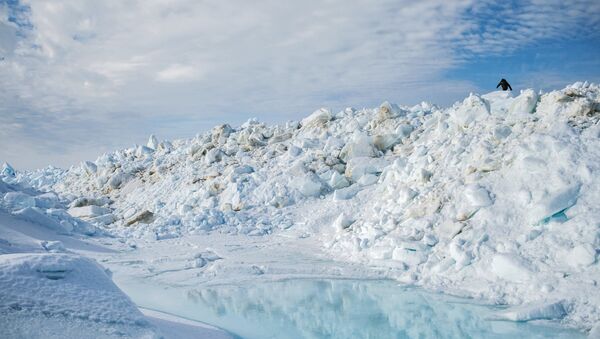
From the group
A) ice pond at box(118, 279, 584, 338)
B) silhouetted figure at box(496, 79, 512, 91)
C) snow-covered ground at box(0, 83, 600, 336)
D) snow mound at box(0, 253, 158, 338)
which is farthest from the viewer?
silhouetted figure at box(496, 79, 512, 91)

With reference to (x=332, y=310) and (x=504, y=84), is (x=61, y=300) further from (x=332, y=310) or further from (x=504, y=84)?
(x=504, y=84)

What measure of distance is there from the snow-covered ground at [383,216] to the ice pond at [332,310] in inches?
11.8

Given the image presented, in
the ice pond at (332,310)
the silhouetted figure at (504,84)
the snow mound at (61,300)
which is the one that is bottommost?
the ice pond at (332,310)

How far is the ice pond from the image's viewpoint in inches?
172

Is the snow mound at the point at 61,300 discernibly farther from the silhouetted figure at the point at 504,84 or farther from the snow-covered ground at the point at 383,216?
the silhouetted figure at the point at 504,84

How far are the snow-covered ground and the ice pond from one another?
0.98 feet

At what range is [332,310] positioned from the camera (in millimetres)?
5117

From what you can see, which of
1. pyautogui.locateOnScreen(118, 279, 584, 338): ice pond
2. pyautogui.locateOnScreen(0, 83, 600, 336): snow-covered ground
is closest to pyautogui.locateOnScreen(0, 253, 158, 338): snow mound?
pyautogui.locateOnScreen(0, 83, 600, 336): snow-covered ground

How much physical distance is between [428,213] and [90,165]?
1700cm

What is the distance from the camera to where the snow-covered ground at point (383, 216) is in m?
4.96

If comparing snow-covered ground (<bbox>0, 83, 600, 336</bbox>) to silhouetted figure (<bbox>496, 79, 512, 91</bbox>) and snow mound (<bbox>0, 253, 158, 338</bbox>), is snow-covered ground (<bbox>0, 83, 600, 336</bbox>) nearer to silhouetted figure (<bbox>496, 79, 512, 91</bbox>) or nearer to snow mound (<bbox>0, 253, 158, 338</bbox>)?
snow mound (<bbox>0, 253, 158, 338</bbox>)

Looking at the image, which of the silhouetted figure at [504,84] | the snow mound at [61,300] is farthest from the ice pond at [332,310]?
the silhouetted figure at [504,84]

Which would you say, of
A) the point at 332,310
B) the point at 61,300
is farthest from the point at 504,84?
the point at 61,300

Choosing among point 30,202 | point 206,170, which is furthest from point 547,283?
point 206,170
